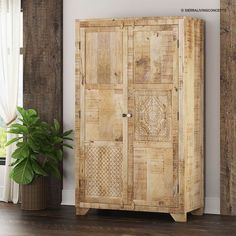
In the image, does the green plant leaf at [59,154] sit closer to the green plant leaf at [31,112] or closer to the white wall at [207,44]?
the white wall at [207,44]

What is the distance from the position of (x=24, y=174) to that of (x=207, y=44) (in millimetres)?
2124

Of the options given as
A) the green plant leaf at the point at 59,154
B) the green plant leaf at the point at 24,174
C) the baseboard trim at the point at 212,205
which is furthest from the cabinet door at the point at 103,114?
the baseboard trim at the point at 212,205

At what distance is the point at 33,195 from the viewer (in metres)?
6.55

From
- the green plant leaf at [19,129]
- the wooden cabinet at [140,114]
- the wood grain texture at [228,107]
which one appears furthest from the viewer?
the green plant leaf at [19,129]

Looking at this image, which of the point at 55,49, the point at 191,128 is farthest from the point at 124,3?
the point at 191,128

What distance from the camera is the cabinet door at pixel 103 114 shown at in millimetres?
6098

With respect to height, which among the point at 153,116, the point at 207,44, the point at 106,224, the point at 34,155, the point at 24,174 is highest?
the point at 207,44

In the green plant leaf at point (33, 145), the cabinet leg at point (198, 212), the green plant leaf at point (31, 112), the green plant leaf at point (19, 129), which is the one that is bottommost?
the cabinet leg at point (198, 212)

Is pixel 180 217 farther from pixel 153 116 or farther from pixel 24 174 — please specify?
pixel 24 174

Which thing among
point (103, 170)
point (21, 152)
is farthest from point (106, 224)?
point (21, 152)

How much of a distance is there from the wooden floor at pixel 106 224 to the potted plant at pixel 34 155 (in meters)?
0.18

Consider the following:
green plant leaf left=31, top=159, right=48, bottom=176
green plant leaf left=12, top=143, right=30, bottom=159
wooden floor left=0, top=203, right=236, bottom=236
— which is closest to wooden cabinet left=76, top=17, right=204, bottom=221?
wooden floor left=0, top=203, right=236, bottom=236

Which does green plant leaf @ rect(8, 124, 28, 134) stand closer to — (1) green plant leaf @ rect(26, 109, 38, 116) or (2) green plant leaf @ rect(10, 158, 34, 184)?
(1) green plant leaf @ rect(26, 109, 38, 116)

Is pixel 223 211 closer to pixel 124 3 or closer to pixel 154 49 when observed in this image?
pixel 154 49
